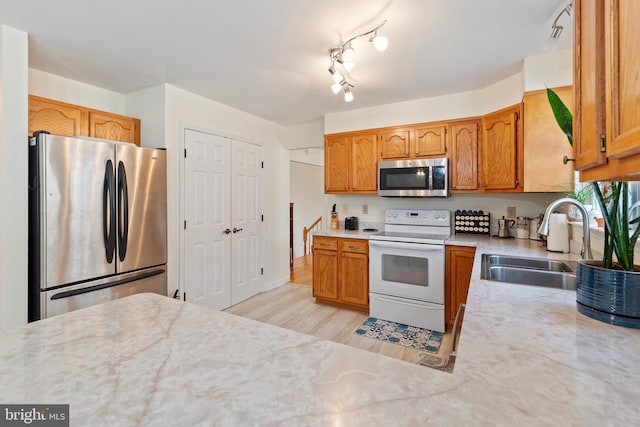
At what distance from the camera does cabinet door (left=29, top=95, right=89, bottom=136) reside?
2.30 m

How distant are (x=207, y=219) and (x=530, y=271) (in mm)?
2933

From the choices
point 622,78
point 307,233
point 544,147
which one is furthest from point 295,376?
point 307,233

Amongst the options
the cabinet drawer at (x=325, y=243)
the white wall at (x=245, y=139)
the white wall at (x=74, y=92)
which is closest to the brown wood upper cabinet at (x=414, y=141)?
the cabinet drawer at (x=325, y=243)

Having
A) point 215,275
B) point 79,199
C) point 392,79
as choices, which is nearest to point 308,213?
point 215,275

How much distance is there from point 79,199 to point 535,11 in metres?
3.23

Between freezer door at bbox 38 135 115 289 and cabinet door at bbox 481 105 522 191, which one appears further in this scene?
cabinet door at bbox 481 105 522 191

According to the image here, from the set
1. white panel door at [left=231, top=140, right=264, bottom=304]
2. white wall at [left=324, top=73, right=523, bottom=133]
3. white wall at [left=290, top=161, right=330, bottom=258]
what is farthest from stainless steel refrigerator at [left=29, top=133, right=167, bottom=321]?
white wall at [left=290, top=161, right=330, bottom=258]

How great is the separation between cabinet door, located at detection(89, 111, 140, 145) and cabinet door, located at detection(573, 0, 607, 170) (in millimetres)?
3313

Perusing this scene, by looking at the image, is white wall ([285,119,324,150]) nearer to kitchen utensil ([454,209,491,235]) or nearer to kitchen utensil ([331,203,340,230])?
kitchen utensil ([331,203,340,230])

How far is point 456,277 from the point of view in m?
2.75

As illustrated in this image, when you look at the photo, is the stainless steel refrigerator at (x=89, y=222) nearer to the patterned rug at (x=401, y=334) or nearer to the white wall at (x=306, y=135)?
the patterned rug at (x=401, y=334)

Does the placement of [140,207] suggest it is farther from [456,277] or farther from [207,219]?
[456,277]

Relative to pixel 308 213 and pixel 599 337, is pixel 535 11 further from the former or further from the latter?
pixel 308 213

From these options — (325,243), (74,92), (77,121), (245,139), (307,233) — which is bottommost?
(307,233)
